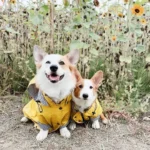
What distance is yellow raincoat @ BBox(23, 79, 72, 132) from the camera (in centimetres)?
281

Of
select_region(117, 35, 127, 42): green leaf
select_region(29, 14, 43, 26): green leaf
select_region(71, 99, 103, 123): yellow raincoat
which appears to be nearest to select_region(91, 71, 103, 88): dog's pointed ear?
select_region(71, 99, 103, 123): yellow raincoat

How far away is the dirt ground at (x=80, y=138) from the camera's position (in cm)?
281

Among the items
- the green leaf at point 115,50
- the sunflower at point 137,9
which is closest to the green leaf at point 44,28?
the green leaf at point 115,50

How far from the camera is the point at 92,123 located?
123 inches

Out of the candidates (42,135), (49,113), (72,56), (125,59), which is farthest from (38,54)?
(125,59)

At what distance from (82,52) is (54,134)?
1074 mm

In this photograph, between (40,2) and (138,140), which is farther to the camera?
(40,2)

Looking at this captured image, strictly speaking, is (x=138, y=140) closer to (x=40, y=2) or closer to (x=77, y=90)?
(x=77, y=90)

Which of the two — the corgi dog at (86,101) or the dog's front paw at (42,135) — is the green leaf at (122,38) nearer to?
the corgi dog at (86,101)

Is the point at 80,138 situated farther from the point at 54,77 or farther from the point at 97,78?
the point at 54,77

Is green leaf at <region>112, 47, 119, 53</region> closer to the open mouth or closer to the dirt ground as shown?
the dirt ground

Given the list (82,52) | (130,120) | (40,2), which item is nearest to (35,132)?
(130,120)

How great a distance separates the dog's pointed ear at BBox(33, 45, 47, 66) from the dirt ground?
2.06 ft

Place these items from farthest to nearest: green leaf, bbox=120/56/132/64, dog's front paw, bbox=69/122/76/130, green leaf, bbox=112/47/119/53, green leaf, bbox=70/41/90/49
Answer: green leaf, bbox=112/47/119/53 < green leaf, bbox=120/56/132/64 < green leaf, bbox=70/41/90/49 < dog's front paw, bbox=69/122/76/130
